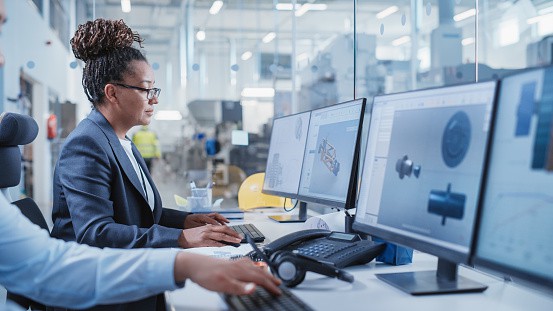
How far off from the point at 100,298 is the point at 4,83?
512cm

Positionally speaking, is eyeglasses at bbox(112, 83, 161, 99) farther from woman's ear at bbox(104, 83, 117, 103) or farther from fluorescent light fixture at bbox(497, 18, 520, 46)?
fluorescent light fixture at bbox(497, 18, 520, 46)

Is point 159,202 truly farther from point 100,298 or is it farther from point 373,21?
point 373,21

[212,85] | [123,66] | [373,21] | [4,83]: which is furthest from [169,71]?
[123,66]

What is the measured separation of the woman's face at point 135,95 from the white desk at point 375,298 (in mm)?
943

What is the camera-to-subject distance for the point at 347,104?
5.79 feet

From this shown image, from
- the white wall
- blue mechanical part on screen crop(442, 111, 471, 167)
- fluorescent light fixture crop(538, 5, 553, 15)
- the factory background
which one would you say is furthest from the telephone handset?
fluorescent light fixture crop(538, 5, 553, 15)

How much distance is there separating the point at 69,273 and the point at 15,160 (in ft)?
2.94

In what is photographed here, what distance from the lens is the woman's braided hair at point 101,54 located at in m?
1.92

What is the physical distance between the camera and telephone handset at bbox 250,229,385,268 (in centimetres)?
140

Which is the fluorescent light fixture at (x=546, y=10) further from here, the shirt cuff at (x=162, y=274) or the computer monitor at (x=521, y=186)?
the shirt cuff at (x=162, y=274)

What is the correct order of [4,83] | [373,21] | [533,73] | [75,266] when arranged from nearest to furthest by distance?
[533,73], [75,266], [4,83], [373,21]

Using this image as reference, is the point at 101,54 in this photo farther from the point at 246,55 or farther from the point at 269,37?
the point at 246,55

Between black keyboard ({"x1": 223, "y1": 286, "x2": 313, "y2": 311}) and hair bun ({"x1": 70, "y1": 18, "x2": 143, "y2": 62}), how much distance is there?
123 cm

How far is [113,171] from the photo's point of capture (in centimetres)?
172
